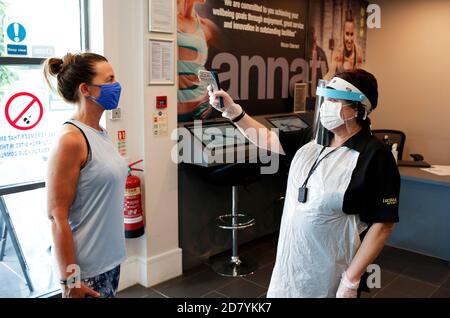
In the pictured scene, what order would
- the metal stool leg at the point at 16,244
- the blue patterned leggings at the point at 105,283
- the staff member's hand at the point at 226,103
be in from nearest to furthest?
the blue patterned leggings at the point at 105,283
the staff member's hand at the point at 226,103
the metal stool leg at the point at 16,244

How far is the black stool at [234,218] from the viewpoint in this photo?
10.7 ft

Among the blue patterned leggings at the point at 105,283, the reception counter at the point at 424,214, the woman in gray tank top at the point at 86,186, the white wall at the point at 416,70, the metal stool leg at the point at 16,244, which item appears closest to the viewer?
the woman in gray tank top at the point at 86,186

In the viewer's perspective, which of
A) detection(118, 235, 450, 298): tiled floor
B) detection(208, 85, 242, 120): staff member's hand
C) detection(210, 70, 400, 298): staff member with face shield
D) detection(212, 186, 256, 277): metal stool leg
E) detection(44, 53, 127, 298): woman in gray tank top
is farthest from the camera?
detection(212, 186, 256, 277): metal stool leg

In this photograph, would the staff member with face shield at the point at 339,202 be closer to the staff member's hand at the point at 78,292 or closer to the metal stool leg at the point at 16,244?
the staff member's hand at the point at 78,292

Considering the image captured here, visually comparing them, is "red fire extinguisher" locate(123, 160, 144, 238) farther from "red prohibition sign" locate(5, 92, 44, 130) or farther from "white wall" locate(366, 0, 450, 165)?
"white wall" locate(366, 0, 450, 165)

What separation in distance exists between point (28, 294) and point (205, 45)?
2291 millimetres

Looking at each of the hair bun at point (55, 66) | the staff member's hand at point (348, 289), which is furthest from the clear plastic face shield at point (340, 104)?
the hair bun at point (55, 66)

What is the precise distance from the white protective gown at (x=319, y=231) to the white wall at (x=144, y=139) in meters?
1.69

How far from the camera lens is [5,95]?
102 inches

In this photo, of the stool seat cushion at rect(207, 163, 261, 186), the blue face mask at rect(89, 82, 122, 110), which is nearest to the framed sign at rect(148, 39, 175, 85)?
the stool seat cushion at rect(207, 163, 261, 186)

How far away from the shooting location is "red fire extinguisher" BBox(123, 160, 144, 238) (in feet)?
9.90

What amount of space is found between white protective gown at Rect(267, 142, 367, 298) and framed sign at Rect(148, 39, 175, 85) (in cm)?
172

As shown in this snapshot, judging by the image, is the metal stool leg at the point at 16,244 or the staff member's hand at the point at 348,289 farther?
the metal stool leg at the point at 16,244

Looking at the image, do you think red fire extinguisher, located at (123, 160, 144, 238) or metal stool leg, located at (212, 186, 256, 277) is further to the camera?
metal stool leg, located at (212, 186, 256, 277)
